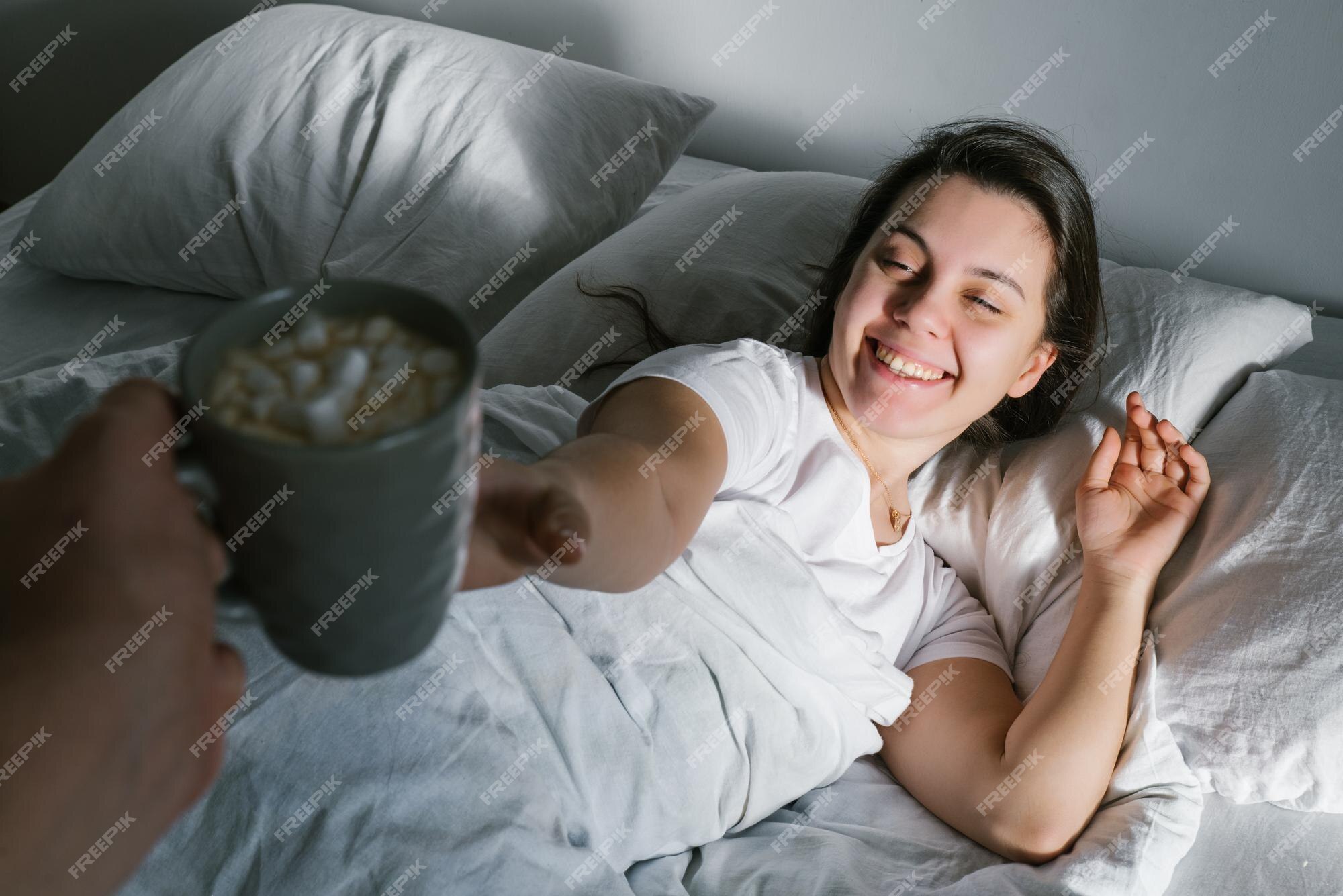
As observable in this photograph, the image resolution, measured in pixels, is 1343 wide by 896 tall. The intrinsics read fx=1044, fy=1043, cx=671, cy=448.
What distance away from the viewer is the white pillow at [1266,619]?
3.08 ft

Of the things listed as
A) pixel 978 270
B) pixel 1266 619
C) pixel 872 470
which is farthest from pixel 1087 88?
pixel 1266 619

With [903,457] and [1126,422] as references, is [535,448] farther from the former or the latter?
[1126,422]

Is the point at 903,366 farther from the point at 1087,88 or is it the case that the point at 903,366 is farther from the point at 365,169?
the point at 365,169

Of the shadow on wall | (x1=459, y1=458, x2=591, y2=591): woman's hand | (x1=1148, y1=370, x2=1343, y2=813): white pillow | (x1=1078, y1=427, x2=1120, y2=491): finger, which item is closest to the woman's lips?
(x1=1078, y1=427, x2=1120, y2=491): finger

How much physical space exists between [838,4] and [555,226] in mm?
583

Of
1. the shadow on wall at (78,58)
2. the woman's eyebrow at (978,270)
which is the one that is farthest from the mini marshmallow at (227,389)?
the shadow on wall at (78,58)

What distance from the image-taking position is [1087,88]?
1509 millimetres

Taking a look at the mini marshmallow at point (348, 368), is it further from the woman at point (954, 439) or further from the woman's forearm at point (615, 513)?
the woman at point (954, 439)

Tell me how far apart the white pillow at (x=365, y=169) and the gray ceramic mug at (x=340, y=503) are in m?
1.06

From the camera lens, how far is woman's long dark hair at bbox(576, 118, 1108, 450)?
110 cm

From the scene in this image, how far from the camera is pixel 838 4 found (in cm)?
163

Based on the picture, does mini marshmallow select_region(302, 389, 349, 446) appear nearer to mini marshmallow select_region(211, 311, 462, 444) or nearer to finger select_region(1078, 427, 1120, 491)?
mini marshmallow select_region(211, 311, 462, 444)

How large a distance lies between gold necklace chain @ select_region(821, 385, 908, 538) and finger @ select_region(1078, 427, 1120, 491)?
8.0 inches

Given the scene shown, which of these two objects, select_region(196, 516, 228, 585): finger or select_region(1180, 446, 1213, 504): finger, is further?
select_region(1180, 446, 1213, 504): finger
